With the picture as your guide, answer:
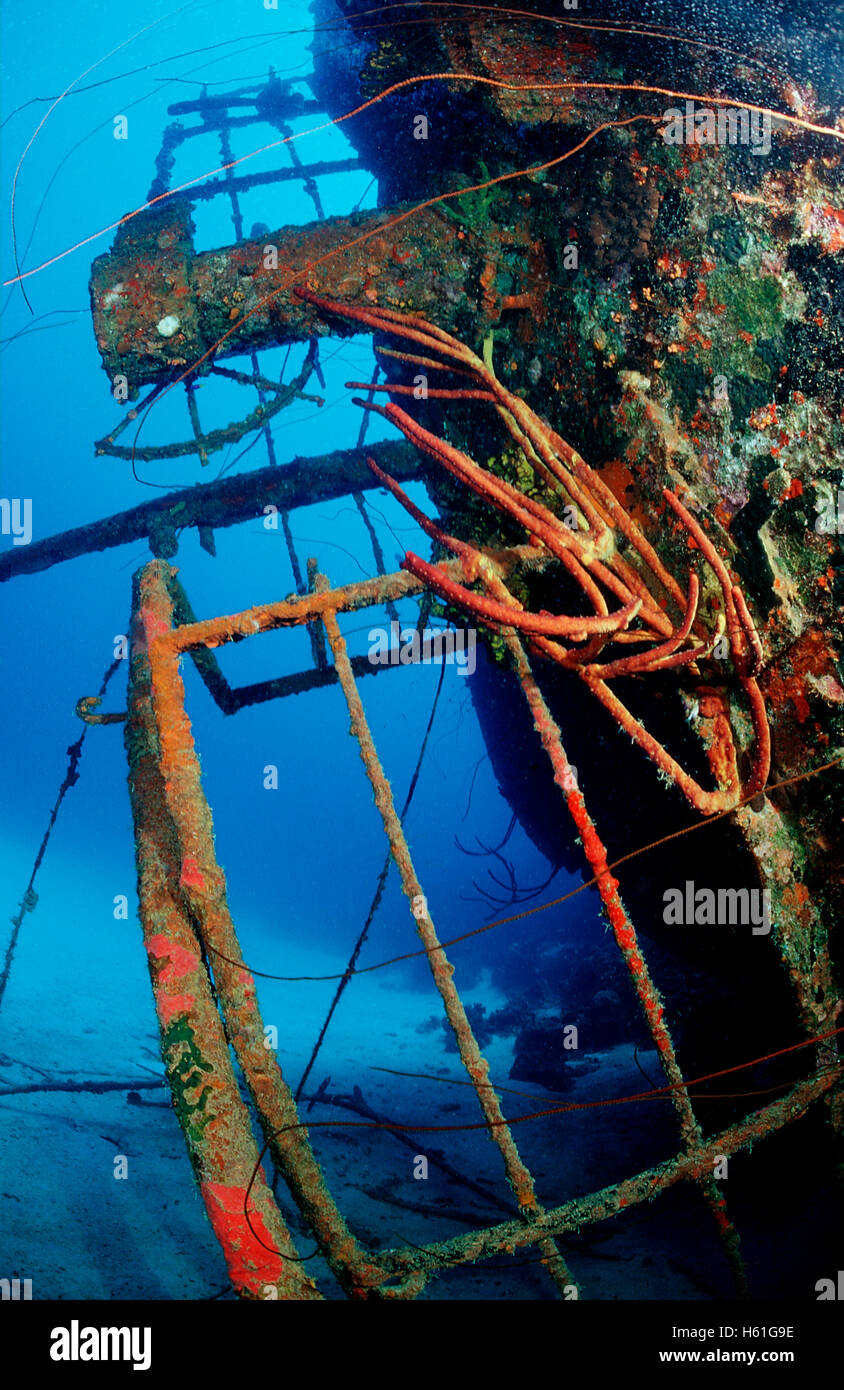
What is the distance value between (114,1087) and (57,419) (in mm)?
115772

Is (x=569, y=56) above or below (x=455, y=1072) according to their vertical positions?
above

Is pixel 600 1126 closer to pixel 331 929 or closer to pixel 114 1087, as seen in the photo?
pixel 114 1087

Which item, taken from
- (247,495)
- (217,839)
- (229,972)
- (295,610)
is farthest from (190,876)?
(217,839)

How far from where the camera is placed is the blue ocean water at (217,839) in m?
4.47

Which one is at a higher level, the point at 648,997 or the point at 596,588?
the point at 596,588

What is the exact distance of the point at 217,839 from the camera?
51625mm

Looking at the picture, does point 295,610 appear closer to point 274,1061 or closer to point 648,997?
point 274,1061

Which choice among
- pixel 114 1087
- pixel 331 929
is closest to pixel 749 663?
pixel 114 1087

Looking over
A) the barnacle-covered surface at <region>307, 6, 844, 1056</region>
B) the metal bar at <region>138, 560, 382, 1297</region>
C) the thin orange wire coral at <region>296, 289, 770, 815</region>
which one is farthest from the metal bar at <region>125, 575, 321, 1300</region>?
the barnacle-covered surface at <region>307, 6, 844, 1056</region>

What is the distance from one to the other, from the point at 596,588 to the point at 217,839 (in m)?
53.7

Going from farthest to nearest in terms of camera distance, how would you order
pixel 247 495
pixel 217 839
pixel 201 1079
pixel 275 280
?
pixel 217 839
pixel 247 495
pixel 275 280
pixel 201 1079

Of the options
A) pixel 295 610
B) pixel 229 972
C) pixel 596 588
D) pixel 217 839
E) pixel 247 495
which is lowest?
pixel 229 972
